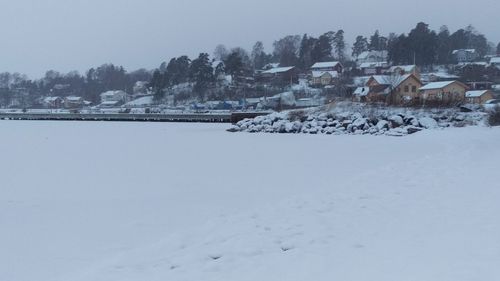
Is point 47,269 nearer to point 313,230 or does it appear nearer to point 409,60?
point 313,230

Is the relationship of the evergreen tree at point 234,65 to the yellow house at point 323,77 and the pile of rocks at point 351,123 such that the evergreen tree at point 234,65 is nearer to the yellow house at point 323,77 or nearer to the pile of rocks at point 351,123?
the yellow house at point 323,77

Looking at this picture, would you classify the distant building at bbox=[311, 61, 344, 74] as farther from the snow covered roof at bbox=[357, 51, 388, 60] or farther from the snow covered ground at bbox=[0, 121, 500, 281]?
the snow covered ground at bbox=[0, 121, 500, 281]

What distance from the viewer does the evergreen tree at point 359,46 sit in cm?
10514

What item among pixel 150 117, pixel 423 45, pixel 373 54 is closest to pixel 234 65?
pixel 150 117

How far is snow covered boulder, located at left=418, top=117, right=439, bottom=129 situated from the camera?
26073 millimetres

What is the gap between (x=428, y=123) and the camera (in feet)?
86.5

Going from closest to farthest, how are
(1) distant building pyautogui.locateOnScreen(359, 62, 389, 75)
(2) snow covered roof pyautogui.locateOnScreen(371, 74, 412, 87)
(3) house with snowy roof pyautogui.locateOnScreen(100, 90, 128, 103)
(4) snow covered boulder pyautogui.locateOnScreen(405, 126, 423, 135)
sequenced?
1. (4) snow covered boulder pyautogui.locateOnScreen(405, 126, 423, 135)
2. (2) snow covered roof pyautogui.locateOnScreen(371, 74, 412, 87)
3. (1) distant building pyautogui.locateOnScreen(359, 62, 389, 75)
4. (3) house with snowy roof pyautogui.locateOnScreen(100, 90, 128, 103)

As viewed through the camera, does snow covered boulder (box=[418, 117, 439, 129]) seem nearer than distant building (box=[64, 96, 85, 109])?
Yes

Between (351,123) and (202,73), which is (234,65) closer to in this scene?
(202,73)

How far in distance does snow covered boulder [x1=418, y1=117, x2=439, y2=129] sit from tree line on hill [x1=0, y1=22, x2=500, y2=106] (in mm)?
46951

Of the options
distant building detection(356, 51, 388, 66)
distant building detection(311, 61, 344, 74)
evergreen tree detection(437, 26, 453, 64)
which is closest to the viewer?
distant building detection(311, 61, 344, 74)

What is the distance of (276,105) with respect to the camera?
195 feet

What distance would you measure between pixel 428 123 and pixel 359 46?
274 feet

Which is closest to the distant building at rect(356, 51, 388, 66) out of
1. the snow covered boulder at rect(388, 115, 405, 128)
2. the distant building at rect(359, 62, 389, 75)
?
the distant building at rect(359, 62, 389, 75)
